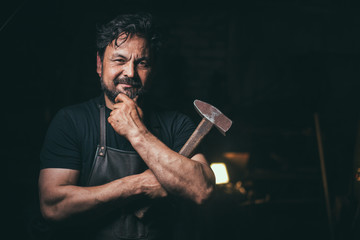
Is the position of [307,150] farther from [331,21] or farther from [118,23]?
[118,23]

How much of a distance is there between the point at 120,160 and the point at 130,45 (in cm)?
79

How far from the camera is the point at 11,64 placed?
328 cm

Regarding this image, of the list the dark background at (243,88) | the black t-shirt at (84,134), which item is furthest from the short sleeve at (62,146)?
the dark background at (243,88)

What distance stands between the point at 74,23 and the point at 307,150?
13.2ft

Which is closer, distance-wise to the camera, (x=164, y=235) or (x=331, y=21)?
(x=164, y=235)

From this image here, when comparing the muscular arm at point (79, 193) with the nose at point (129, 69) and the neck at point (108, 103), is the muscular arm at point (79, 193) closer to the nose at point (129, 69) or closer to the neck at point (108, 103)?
the neck at point (108, 103)

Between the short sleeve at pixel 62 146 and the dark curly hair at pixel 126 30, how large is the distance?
572mm

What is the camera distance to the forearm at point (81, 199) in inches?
58.2

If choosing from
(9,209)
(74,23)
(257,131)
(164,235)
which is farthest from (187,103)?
(9,209)

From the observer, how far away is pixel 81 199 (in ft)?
4.84

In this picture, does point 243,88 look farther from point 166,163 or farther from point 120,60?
point 166,163

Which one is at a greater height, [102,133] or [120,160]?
[102,133]

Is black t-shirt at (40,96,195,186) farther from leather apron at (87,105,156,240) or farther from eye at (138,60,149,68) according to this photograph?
eye at (138,60,149,68)

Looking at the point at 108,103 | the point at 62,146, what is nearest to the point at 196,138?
the point at 108,103
